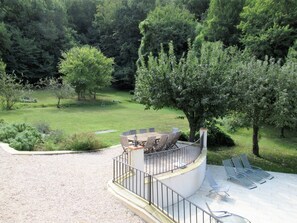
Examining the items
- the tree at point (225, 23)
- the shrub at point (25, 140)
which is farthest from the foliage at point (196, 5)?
the shrub at point (25, 140)

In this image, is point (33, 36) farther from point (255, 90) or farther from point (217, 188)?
point (217, 188)

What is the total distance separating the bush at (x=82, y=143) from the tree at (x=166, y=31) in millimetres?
27104

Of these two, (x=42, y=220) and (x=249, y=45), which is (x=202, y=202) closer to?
(x=42, y=220)

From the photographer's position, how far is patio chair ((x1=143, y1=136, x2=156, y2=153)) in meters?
13.5

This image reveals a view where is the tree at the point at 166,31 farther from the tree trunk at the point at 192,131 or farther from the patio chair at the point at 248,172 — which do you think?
the patio chair at the point at 248,172

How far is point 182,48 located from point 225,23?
1068 centimetres

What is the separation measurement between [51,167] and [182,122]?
16386 mm

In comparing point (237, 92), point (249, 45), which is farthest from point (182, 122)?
point (237, 92)

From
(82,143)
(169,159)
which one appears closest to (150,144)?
(169,159)

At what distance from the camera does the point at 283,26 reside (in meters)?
27.1

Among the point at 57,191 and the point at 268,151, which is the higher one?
the point at 57,191

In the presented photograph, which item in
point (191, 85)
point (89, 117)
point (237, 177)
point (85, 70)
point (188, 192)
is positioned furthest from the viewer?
point (85, 70)

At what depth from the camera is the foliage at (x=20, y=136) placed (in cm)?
1403

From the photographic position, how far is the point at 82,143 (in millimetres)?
14609
